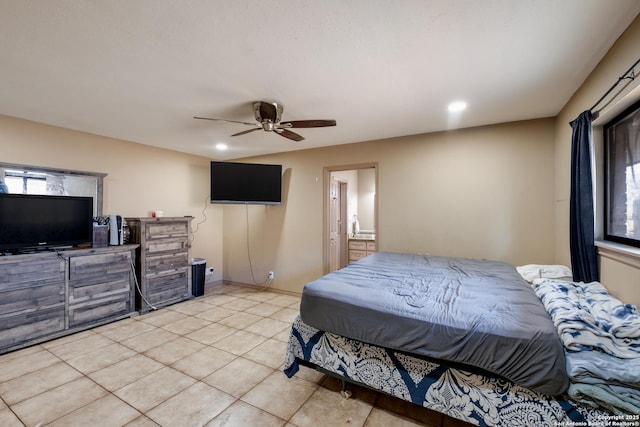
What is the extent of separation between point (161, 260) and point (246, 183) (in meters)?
1.68

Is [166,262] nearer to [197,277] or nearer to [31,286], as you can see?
[197,277]

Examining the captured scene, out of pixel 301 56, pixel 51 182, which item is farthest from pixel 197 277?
pixel 301 56

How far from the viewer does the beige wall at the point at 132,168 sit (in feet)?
10.2

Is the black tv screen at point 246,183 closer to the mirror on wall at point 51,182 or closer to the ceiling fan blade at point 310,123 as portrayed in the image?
the mirror on wall at point 51,182

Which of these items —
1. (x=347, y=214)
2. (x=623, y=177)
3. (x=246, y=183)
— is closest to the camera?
(x=623, y=177)

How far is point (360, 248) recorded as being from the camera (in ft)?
17.4

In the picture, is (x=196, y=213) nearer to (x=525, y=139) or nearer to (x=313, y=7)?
(x=313, y=7)

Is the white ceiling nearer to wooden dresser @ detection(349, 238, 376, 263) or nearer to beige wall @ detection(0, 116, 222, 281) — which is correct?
beige wall @ detection(0, 116, 222, 281)

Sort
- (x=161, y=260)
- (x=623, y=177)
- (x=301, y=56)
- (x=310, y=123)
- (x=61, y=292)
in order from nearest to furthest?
1. (x=301, y=56)
2. (x=623, y=177)
3. (x=310, y=123)
4. (x=61, y=292)
5. (x=161, y=260)

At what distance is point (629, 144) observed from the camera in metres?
1.86

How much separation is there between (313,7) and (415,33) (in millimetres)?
634

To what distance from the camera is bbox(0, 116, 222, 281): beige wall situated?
311cm

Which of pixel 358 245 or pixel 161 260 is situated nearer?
pixel 161 260

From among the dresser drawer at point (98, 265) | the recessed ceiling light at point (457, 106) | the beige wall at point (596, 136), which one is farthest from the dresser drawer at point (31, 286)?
the beige wall at point (596, 136)
